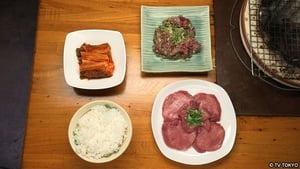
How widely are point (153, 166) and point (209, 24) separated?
681 mm

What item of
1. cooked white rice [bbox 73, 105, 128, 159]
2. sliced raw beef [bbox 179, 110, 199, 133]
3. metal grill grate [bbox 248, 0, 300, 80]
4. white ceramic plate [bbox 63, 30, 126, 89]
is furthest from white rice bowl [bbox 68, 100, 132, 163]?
metal grill grate [bbox 248, 0, 300, 80]

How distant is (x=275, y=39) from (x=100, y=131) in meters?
0.81

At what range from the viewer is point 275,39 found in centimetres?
152

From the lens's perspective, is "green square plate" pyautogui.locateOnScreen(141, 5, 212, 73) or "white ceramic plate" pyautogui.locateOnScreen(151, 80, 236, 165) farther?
"green square plate" pyautogui.locateOnScreen(141, 5, 212, 73)

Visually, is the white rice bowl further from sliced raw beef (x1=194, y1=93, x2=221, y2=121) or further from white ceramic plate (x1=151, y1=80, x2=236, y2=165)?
sliced raw beef (x1=194, y1=93, x2=221, y2=121)

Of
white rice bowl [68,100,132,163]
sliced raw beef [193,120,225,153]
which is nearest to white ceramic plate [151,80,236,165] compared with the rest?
sliced raw beef [193,120,225,153]

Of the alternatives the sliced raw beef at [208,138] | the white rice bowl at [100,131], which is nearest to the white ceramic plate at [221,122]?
the sliced raw beef at [208,138]

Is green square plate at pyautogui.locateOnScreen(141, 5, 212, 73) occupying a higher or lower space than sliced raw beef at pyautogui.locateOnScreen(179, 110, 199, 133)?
higher

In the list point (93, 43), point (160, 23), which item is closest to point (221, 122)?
point (160, 23)

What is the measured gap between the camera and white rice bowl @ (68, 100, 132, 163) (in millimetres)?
1396

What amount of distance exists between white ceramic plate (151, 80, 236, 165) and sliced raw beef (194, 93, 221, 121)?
0.08ft

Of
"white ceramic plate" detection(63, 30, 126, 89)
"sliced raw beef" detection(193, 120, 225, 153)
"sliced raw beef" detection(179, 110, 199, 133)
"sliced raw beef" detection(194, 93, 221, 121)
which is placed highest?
"white ceramic plate" detection(63, 30, 126, 89)

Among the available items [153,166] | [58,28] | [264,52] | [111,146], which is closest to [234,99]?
[264,52]

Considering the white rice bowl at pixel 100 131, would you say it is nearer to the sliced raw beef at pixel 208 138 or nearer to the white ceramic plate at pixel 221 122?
the white ceramic plate at pixel 221 122
